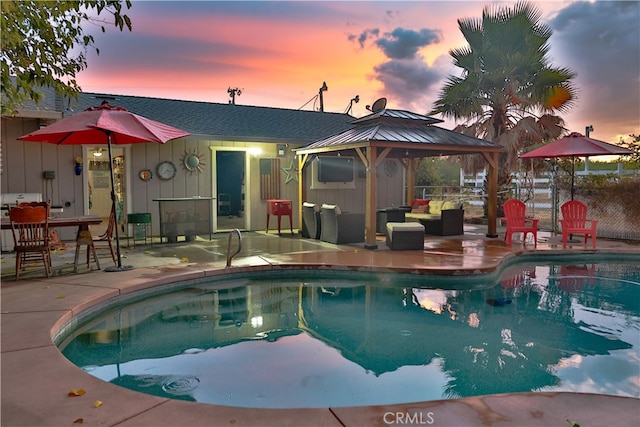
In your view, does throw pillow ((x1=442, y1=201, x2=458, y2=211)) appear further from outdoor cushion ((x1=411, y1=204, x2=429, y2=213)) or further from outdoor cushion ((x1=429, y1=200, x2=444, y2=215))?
outdoor cushion ((x1=411, y1=204, x2=429, y2=213))

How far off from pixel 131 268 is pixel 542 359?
17.9ft

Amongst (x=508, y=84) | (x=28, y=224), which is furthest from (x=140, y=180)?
(x=508, y=84)

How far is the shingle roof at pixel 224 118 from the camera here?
1069 cm

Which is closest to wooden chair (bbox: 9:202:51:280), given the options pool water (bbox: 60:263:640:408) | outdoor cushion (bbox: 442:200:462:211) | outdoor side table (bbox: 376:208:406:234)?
pool water (bbox: 60:263:640:408)

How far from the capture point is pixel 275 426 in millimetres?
2266

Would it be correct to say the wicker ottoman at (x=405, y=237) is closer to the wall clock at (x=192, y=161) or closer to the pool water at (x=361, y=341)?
the pool water at (x=361, y=341)

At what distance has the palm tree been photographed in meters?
11.8

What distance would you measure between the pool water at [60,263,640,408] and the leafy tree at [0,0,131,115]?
2.30m

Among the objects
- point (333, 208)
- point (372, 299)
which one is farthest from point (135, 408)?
point (333, 208)

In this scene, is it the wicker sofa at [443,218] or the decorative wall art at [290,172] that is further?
the decorative wall art at [290,172]

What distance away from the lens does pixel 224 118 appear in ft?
39.1

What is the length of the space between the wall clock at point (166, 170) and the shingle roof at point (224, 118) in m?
0.94

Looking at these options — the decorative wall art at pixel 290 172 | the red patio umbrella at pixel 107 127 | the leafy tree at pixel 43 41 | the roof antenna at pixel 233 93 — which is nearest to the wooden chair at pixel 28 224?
the red patio umbrella at pixel 107 127

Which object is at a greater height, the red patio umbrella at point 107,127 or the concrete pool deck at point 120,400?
the red patio umbrella at point 107,127
